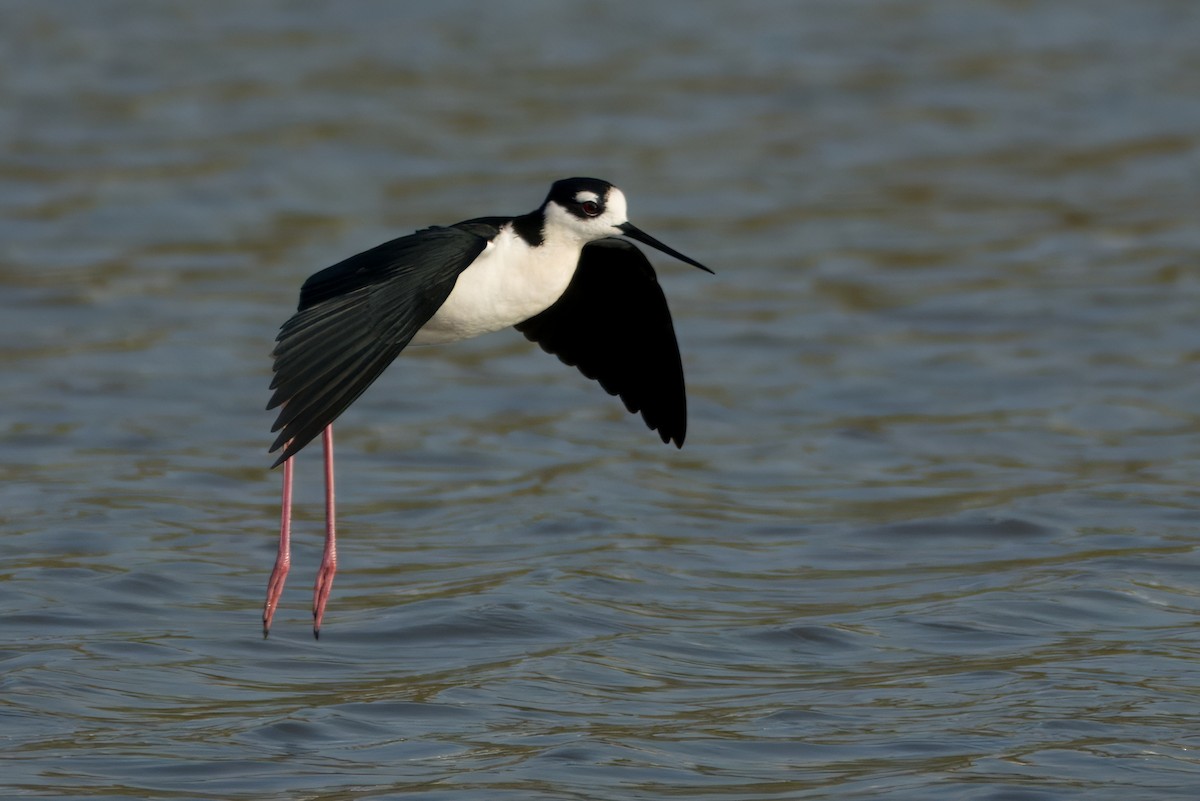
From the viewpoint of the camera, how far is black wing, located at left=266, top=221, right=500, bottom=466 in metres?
7.60

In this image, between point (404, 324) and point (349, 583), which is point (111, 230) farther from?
point (404, 324)

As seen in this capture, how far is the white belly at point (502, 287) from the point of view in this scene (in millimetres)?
8766

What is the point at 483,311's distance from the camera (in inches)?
347

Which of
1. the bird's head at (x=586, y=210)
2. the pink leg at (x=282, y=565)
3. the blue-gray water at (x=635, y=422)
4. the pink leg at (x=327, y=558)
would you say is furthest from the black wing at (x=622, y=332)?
the pink leg at (x=282, y=565)

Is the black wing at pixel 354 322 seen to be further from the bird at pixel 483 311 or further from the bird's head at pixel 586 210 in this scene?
the bird's head at pixel 586 210

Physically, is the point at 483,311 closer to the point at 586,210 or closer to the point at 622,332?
the point at 586,210

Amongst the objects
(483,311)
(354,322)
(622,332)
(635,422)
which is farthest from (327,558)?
(635,422)

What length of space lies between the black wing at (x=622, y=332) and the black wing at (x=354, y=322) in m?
0.96

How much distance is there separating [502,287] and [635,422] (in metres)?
4.51

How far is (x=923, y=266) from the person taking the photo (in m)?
16.5

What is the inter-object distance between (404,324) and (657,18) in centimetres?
1665

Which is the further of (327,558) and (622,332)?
(622,332)

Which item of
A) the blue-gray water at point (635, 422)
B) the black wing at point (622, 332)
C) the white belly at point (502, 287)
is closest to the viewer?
the blue-gray water at point (635, 422)

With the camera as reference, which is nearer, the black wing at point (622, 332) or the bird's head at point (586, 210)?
the bird's head at point (586, 210)
